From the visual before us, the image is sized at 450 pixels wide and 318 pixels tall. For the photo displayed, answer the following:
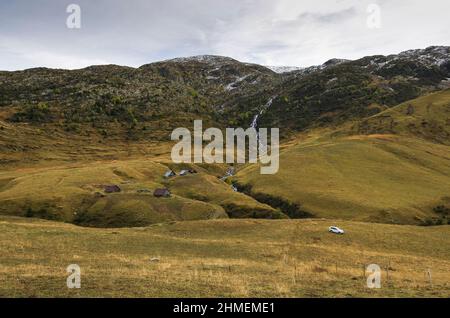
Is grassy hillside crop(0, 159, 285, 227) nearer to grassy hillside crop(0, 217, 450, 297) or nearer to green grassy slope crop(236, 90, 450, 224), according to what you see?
grassy hillside crop(0, 217, 450, 297)

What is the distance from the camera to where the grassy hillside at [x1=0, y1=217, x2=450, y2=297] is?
1149 inches

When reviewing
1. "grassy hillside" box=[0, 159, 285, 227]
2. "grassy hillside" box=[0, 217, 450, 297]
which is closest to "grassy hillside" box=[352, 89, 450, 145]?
"grassy hillside" box=[0, 159, 285, 227]

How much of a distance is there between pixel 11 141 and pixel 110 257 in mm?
163009

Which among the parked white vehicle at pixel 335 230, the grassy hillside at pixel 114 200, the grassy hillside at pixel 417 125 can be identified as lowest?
the parked white vehicle at pixel 335 230

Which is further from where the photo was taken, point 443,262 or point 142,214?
point 142,214

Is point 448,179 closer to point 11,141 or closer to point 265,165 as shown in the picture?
point 265,165

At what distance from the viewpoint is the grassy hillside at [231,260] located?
29188mm

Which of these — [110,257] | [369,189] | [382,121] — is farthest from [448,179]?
[110,257]

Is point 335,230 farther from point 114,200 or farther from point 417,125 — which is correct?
point 417,125

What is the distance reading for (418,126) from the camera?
183875 mm

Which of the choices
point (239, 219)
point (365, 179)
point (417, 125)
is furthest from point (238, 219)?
point (417, 125)

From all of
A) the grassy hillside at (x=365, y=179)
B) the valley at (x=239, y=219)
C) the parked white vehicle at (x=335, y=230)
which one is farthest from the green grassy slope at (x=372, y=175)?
the parked white vehicle at (x=335, y=230)

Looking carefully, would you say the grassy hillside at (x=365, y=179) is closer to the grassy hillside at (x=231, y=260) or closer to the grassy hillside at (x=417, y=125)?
the grassy hillside at (x=417, y=125)

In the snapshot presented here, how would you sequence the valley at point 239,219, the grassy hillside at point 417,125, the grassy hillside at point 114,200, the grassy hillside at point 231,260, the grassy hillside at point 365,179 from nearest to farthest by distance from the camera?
1. the grassy hillside at point 231,260
2. the valley at point 239,219
3. the grassy hillside at point 114,200
4. the grassy hillside at point 365,179
5. the grassy hillside at point 417,125
